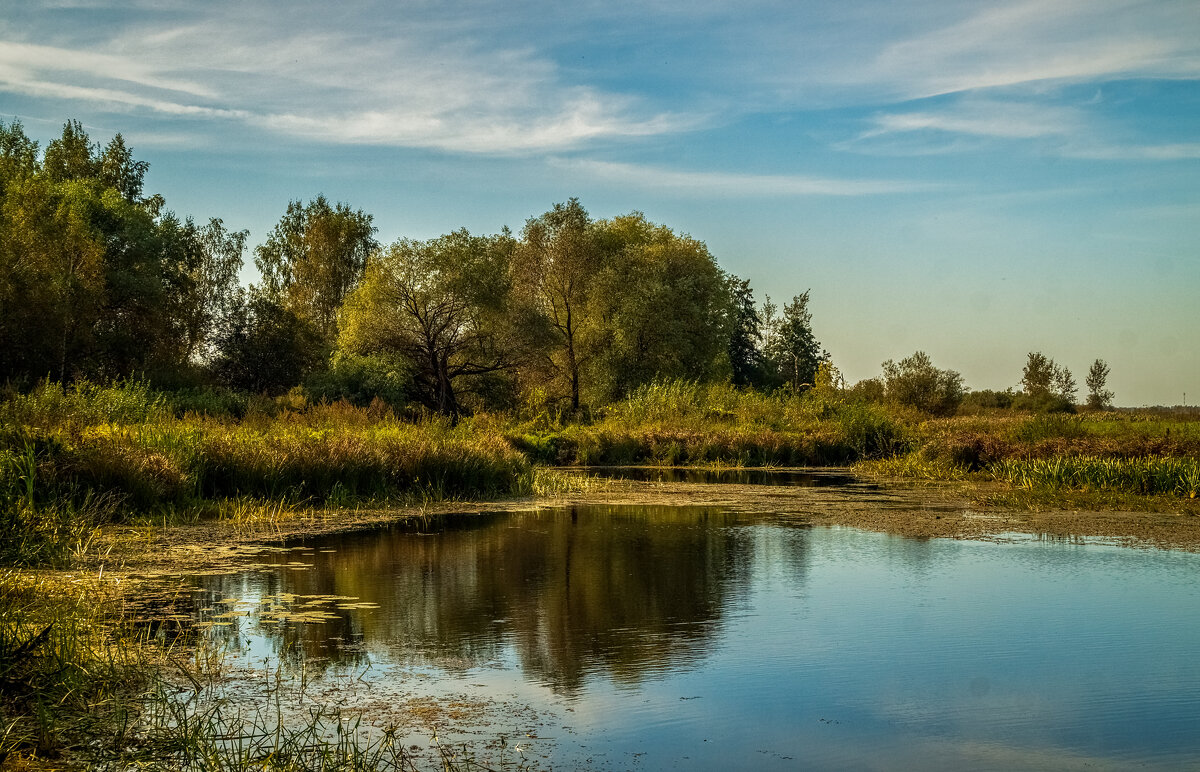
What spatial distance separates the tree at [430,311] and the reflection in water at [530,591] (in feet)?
74.7

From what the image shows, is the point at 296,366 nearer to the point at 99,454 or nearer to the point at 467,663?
the point at 99,454

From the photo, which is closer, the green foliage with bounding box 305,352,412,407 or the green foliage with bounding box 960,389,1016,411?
the green foliage with bounding box 305,352,412,407

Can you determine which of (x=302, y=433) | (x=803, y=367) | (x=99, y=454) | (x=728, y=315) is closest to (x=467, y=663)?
(x=99, y=454)

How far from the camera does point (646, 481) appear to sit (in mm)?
22562

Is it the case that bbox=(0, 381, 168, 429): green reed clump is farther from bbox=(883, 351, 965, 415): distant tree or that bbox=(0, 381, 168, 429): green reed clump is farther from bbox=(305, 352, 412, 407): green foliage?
bbox=(883, 351, 965, 415): distant tree

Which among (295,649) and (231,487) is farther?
(231,487)

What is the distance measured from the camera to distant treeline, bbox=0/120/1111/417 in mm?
32719

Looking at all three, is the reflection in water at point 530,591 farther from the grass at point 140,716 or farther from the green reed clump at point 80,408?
the green reed clump at point 80,408

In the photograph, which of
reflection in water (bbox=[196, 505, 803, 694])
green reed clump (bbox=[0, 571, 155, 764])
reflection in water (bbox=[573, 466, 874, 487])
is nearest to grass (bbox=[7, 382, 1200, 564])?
reflection in water (bbox=[573, 466, 874, 487])

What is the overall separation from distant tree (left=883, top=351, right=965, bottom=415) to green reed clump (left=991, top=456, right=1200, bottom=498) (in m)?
20.3

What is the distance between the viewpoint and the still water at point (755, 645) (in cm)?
595

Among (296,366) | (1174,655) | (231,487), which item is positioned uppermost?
(296,366)

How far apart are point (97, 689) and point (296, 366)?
3592cm

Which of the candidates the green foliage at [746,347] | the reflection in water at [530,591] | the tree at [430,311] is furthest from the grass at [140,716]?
the green foliage at [746,347]
